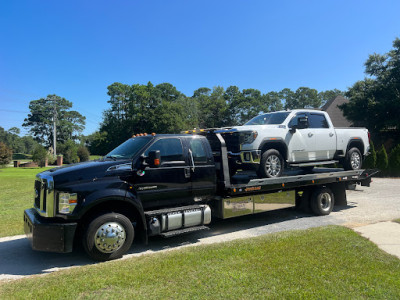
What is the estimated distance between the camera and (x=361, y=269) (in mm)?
4312

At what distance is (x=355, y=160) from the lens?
9.06m

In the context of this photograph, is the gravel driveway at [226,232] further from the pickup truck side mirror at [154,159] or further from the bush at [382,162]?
the bush at [382,162]

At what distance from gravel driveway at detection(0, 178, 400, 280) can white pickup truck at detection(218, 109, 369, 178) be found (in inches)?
50.4

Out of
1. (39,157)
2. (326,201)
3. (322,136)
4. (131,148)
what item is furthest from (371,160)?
(39,157)

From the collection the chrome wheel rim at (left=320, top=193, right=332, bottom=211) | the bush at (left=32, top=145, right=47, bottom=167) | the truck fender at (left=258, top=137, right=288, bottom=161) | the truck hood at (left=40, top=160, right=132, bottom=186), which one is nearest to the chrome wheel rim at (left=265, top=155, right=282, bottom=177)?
the truck fender at (left=258, top=137, right=288, bottom=161)

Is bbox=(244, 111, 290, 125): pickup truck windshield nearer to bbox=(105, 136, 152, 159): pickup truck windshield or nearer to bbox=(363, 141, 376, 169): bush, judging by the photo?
bbox=(105, 136, 152, 159): pickup truck windshield

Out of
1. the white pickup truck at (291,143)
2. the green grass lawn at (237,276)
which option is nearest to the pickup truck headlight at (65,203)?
the green grass lawn at (237,276)

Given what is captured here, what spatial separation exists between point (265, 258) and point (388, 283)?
5.36 feet

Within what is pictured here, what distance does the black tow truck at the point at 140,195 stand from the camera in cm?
475

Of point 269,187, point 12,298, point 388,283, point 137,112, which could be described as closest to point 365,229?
point 269,187

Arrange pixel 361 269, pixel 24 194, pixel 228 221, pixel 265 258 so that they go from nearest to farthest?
pixel 361 269 < pixel 265 258 < pixel 228 221 < pixel 24 194

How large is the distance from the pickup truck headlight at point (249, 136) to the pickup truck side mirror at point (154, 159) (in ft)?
7.56

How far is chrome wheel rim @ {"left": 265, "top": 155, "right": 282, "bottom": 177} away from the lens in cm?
713

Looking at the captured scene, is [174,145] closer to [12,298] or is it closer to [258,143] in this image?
[258,143]
